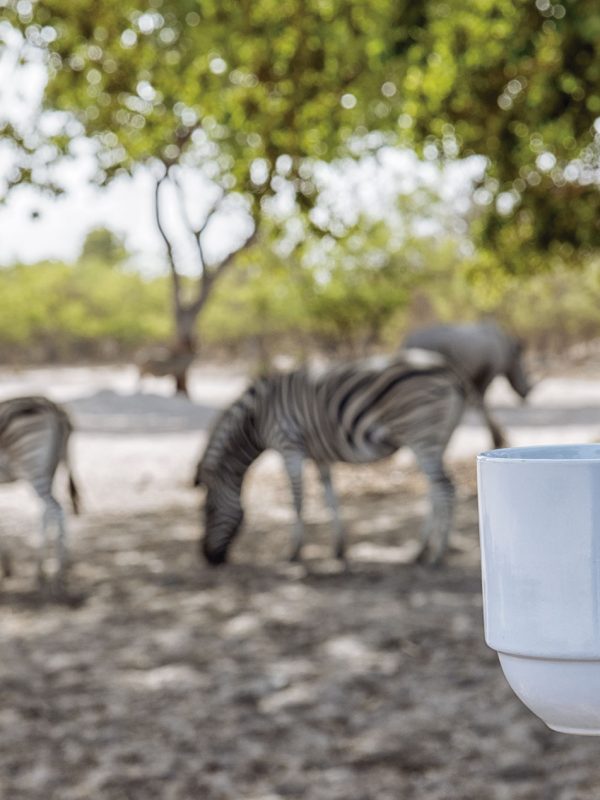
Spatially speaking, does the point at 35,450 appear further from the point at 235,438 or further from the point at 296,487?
the point at 296,487

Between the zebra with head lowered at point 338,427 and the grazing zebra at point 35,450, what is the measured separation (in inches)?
46.8

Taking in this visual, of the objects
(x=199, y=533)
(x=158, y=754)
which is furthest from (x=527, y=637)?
(x=199, y=533)

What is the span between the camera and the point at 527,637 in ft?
3.78

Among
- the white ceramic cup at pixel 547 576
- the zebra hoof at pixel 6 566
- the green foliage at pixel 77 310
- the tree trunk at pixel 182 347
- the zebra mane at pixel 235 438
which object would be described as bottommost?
the zebra hoof at pixel 6 566

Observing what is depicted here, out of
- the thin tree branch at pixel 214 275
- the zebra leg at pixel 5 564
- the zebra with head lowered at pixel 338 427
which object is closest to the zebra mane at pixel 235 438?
Answer: the zebra with head lowered at pixel 338 427

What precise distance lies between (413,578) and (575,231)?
15.0 feet

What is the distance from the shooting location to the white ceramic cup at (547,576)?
1.10 m

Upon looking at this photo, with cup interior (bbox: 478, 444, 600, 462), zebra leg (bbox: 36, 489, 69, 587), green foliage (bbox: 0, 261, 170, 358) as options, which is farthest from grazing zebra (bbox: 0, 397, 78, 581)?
green foliage (bbox: 0, 261, 170, 358)

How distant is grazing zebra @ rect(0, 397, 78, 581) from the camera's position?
7.33 meters

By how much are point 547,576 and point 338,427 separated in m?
6.91

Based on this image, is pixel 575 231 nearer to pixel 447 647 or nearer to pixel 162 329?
pixel 447 647

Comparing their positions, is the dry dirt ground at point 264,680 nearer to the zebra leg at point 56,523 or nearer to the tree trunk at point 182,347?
the zebra leg at point 56,523

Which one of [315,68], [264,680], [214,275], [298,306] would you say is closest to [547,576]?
[264,680]

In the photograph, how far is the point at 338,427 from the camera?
26.4 ft
